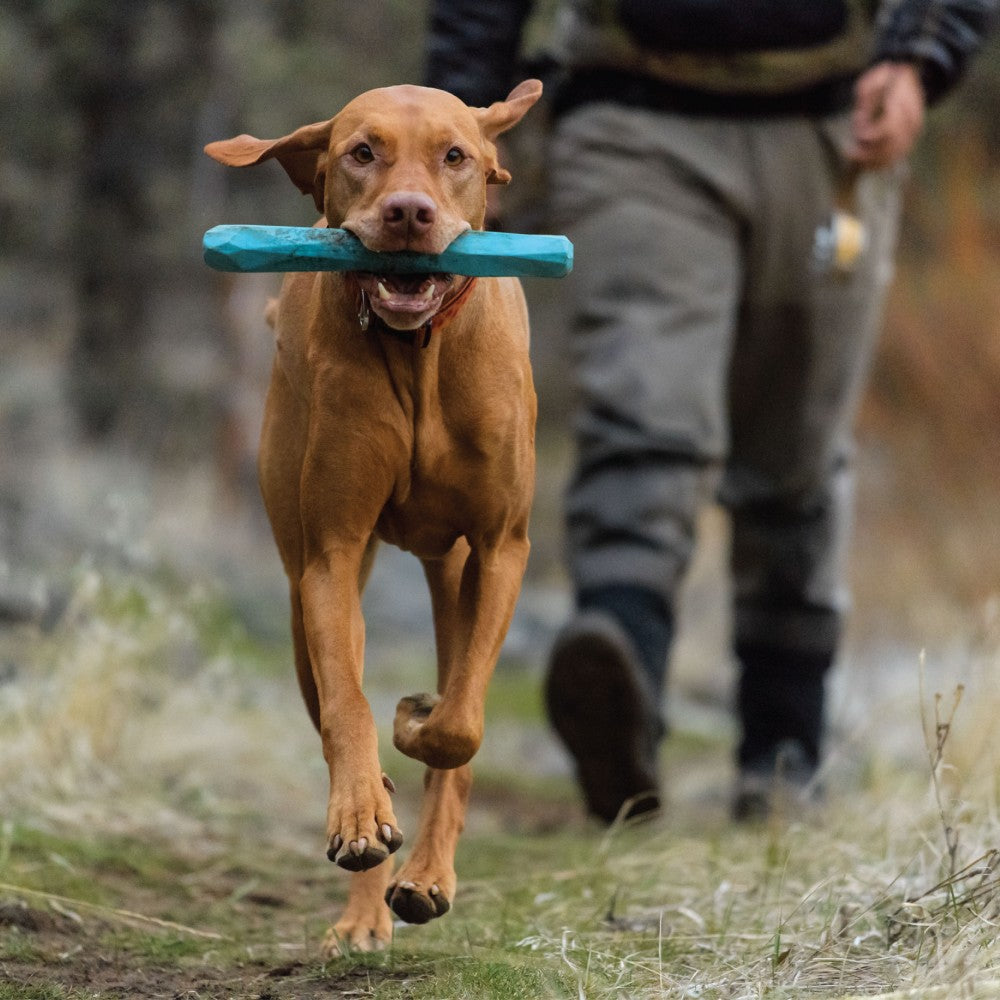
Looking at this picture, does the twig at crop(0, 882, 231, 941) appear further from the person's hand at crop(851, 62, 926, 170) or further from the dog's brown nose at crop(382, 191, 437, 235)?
the person's hand at crop(851, 62, 926, 170)

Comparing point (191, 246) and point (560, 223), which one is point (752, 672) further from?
point (191, 246)

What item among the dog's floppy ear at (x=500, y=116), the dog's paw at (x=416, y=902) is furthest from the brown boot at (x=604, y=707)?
the dog's floppy ear at (x=500, y=116)

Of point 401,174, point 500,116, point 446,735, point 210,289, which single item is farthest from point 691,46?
point 210,289

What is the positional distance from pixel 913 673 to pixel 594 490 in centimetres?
374

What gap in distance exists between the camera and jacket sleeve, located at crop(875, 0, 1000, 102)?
404cm

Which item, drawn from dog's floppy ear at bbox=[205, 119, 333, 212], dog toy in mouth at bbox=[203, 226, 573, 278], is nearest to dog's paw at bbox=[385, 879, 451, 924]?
dog toy in mouth at bbox=[203, 226, 573, 278]

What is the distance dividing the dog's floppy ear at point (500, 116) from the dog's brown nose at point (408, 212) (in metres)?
0.22

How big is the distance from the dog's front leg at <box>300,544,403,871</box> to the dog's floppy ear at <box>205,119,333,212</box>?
52 cm

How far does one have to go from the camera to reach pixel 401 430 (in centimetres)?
223

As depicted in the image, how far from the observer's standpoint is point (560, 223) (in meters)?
4.21

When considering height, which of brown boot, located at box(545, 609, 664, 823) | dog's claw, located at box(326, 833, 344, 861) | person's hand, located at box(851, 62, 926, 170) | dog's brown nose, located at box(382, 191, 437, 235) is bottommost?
brown boot, located at box(545, 609, 664, 823)

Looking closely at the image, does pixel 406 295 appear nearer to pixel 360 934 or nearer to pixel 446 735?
pixel 446 735

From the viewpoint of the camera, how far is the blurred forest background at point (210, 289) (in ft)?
30.1

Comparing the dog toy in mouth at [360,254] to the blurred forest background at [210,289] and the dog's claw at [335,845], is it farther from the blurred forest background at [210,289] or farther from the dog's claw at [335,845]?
the blurred forest background at [210,289]
